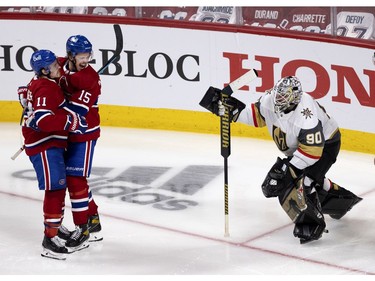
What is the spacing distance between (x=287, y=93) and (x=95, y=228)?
4.70ft

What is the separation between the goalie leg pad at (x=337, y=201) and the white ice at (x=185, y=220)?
0.08m

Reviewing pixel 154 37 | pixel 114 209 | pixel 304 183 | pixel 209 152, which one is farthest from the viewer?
pixel 154 37

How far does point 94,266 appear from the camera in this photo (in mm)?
5883

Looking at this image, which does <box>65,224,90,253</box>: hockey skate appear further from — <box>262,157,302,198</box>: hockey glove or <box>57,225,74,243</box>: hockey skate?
<box>262,157,302,198</box>: hockey glove

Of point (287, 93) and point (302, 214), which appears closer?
point (287, 93)

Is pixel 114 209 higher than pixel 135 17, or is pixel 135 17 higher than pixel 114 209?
pixel 135 17

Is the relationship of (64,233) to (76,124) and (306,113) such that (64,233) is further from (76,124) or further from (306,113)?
(306,113)

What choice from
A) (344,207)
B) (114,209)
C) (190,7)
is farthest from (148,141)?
(344,207)

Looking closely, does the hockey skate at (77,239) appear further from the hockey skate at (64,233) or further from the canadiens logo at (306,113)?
the canadiens logo at (306,113)

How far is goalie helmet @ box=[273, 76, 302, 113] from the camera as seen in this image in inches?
242

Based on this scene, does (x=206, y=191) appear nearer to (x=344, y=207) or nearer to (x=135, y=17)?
(x=344, y=207)

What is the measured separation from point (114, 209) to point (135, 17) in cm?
264

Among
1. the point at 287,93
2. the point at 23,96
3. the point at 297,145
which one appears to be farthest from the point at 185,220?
the point at 23,96

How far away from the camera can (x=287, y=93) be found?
242 inches
